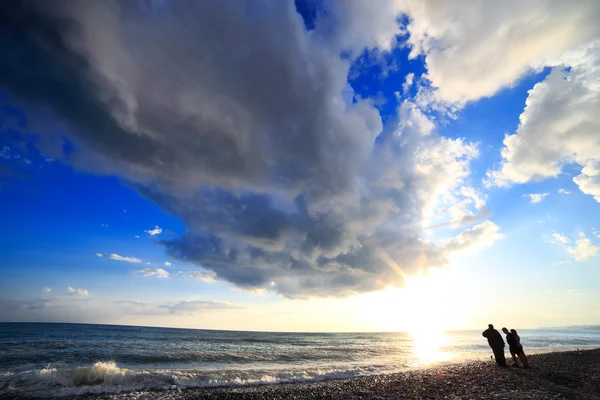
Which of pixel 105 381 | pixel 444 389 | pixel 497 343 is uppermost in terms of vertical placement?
pixel 497 343

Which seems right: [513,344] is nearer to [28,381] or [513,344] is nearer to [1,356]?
[28,381]

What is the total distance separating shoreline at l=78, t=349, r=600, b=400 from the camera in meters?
13.6

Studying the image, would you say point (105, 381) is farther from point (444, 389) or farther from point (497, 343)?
point (497, 343)

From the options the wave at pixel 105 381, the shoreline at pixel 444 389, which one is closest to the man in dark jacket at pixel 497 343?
the shoreline at pixel 444 389

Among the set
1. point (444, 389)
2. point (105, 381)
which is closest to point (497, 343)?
point (444, 389)

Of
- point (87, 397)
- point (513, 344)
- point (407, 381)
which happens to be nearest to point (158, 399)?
point (87, 397)

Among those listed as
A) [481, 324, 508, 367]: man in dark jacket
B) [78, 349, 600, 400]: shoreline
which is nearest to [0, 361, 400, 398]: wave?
[78, 349, 600, 400]: shoreline

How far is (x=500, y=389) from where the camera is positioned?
14.5 m

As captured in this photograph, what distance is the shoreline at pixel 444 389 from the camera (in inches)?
537

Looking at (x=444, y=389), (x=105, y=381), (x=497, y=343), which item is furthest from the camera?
(x=497, y=343)

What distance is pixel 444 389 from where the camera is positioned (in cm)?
1512

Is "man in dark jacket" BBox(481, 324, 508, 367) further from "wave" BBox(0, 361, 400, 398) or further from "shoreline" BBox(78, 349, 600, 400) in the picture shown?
"wave" BBox(0, 361, 400, 398)

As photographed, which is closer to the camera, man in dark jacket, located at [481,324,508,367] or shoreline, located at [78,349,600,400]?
shoreline, located at [78,349,600,400]

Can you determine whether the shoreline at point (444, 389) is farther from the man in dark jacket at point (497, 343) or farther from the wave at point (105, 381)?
the man in dark jacket at point (497, 343)
